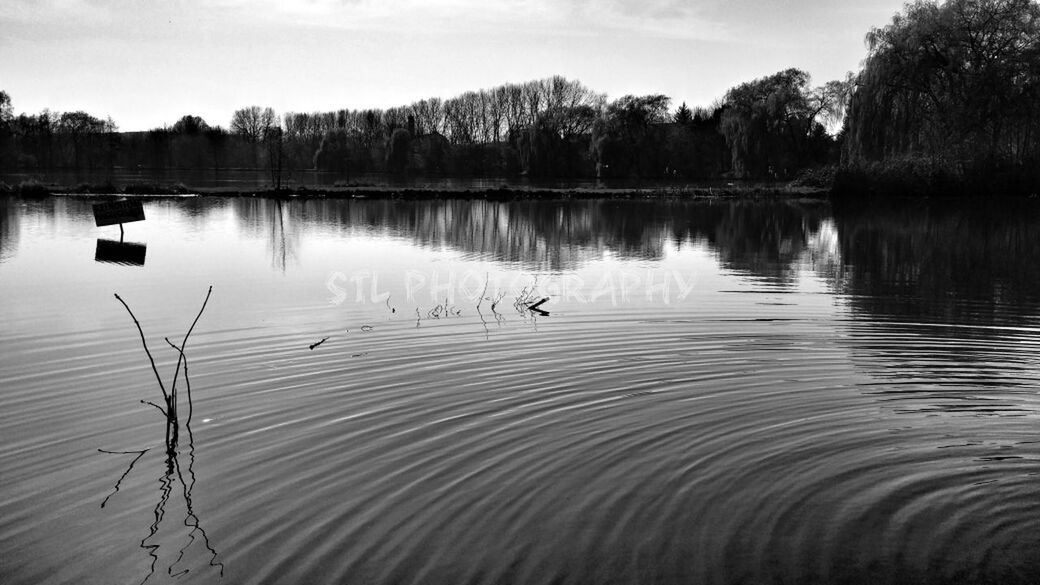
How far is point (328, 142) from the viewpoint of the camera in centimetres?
10638

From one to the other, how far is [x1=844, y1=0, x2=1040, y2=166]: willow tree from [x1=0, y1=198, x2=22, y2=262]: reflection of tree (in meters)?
46.0

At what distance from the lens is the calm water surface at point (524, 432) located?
5.41 m

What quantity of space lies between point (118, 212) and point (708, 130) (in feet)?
256

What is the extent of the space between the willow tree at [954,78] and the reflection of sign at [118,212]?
137ft

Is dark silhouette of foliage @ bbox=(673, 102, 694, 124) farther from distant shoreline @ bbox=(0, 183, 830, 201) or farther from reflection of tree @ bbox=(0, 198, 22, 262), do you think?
reflection of tree @ bbox=(0, 198, 22, 262)

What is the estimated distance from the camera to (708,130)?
97438 millimetres

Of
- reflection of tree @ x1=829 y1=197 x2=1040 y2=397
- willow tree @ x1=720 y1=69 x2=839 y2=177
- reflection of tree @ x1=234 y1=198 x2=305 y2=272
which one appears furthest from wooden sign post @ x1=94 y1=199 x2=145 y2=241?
willow tree @ x1=720 y1=69 x2=839 y2=177

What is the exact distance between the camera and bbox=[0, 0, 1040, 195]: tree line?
4953 cm

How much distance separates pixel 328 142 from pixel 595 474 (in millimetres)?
104937

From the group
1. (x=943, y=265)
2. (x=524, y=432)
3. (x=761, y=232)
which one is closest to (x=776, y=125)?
(x=761, y=232)

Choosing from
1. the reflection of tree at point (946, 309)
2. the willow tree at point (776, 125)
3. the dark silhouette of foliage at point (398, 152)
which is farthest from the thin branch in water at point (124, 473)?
the dark silhouette of foliage at point (398, 152)

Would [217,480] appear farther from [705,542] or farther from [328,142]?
[328,142]

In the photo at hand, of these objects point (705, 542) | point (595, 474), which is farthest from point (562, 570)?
point (595, 474)

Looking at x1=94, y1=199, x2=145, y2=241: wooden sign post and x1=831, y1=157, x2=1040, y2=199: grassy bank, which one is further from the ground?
x1=831, y1=157, x2=1040, y2=199: grassy bank
